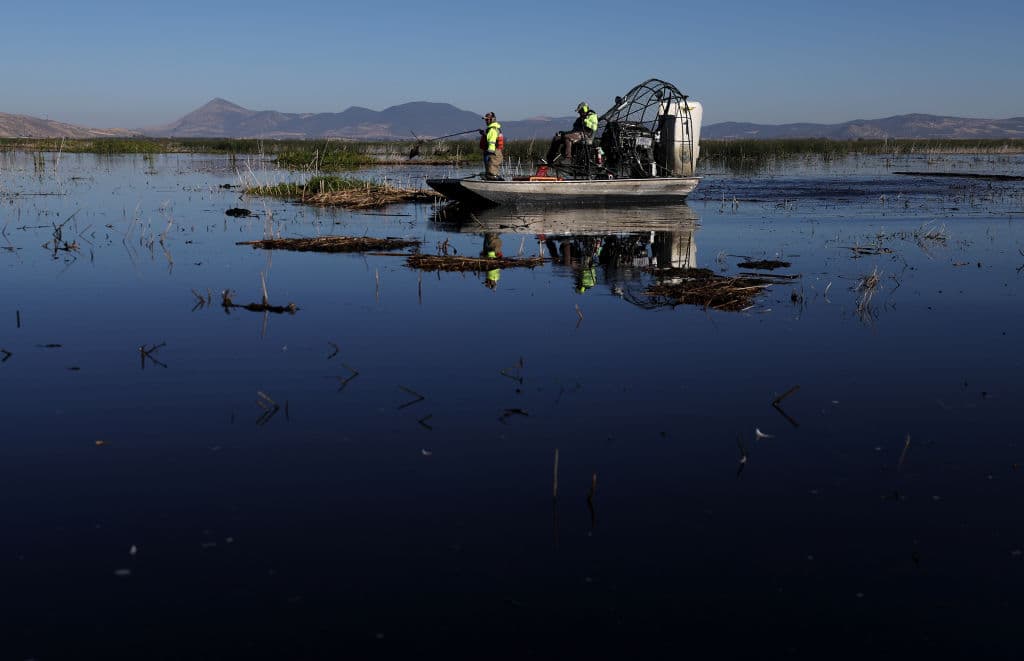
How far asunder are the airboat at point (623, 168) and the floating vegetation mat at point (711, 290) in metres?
11.9

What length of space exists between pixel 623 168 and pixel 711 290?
15.9 metres

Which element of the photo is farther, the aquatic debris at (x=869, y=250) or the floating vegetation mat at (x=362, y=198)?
the floating vegetation mat at (x=362, y=198)

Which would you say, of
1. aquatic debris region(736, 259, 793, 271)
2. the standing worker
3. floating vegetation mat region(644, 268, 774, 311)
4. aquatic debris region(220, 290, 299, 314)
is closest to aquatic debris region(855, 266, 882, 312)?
floating vegetation mat region(644, 268, 774, 311)

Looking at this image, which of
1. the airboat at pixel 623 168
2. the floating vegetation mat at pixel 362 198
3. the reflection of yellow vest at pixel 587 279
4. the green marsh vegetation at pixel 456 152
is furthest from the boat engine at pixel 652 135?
the green marsh vegetation at pixel 456 152

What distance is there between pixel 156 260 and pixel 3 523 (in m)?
13.0

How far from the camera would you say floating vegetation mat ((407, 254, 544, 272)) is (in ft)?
56.1

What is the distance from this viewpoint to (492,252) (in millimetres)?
19750

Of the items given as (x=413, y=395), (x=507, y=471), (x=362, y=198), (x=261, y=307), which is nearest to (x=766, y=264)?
(x=261, y=307)

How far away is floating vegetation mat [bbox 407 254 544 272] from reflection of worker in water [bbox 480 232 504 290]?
→ 0.31 meters

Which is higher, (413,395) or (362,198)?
(362,198)

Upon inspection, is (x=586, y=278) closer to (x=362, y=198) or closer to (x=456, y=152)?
(x=362, y=198)

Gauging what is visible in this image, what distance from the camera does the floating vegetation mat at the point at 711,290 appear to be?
1342cm

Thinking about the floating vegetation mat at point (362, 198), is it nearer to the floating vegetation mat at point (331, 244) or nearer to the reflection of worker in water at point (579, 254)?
the reflection of worker in water at point (579, 254)

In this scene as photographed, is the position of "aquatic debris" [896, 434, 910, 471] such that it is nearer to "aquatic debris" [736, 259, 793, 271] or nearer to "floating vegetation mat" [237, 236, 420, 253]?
"aquatic debris" [736, 259, 793, 271]
